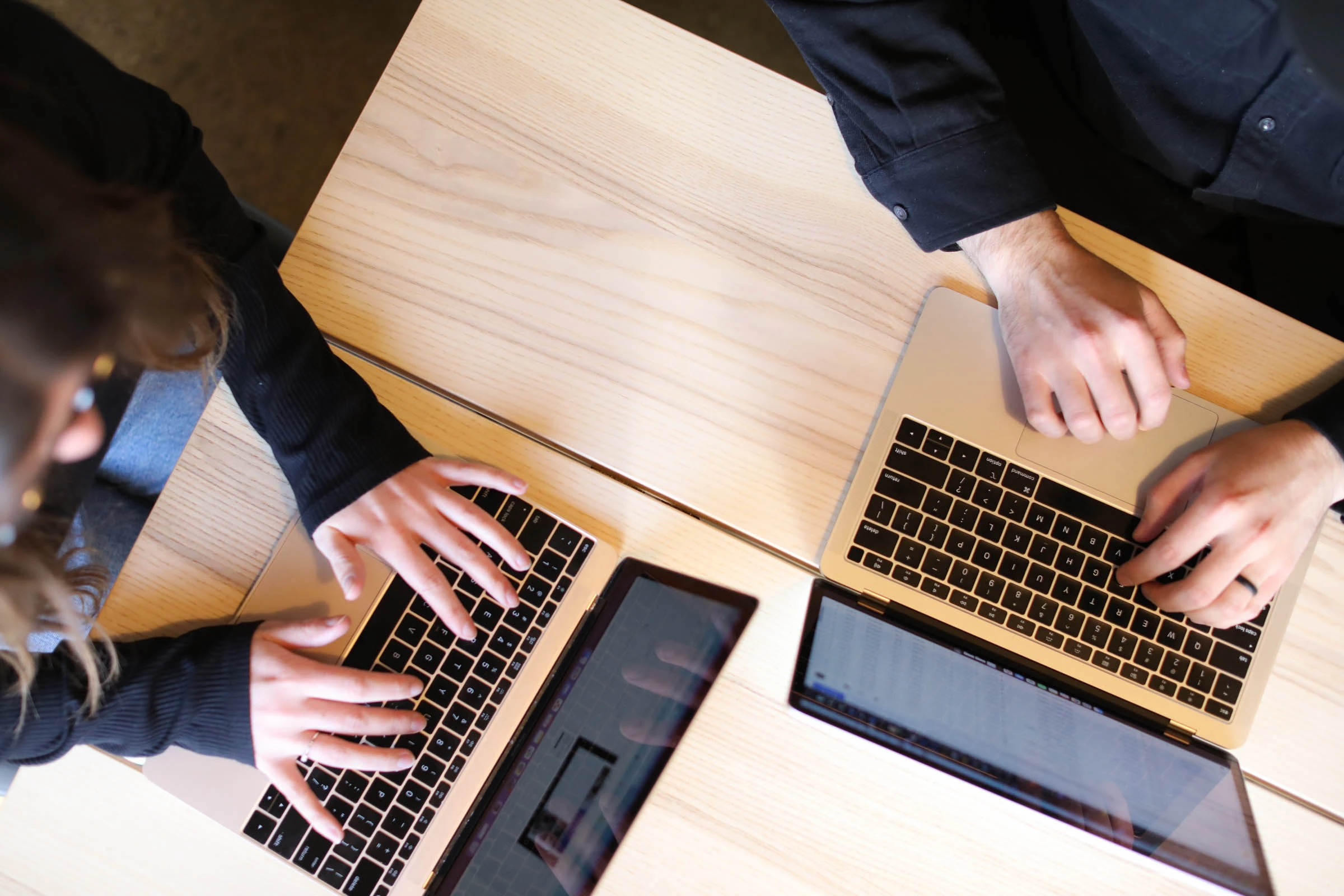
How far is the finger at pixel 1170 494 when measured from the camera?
28.2 inches

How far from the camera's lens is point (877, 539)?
0.73 metres

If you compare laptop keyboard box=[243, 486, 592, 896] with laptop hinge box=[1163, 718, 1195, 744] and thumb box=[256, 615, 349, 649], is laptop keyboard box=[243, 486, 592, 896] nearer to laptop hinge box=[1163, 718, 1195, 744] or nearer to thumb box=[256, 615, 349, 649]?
thumb box=[256, 615, 349, 649]

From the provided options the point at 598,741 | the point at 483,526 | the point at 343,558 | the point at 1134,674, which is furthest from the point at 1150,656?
the point at 343,558

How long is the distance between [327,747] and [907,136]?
0.73 m

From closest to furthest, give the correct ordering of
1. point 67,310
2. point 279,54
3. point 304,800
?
point 67,310 → point 304,800 → point 279,54

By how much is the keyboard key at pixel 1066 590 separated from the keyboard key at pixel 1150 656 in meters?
0.07

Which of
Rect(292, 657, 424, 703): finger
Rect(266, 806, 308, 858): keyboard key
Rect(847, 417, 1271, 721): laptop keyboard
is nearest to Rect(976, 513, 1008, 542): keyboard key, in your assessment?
Rect(847, 417, 1271, 721): laptop keyboard

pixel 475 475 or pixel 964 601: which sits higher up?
pixel 475 475

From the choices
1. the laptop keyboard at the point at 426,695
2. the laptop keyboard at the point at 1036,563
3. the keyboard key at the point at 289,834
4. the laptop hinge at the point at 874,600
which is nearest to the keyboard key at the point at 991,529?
the laptop keyboard at the point at 1036,563

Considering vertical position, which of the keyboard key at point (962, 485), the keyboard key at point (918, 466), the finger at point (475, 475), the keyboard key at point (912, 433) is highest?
the finger at point (475, 475)

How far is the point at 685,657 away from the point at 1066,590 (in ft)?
1.10

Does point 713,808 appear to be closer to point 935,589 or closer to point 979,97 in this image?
point 935,589

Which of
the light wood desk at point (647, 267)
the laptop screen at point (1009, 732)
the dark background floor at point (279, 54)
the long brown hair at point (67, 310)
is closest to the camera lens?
the long brown hair at point (67, 310)

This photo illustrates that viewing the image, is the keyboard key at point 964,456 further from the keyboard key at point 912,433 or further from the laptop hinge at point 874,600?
the laptop hinge at point 874,600
